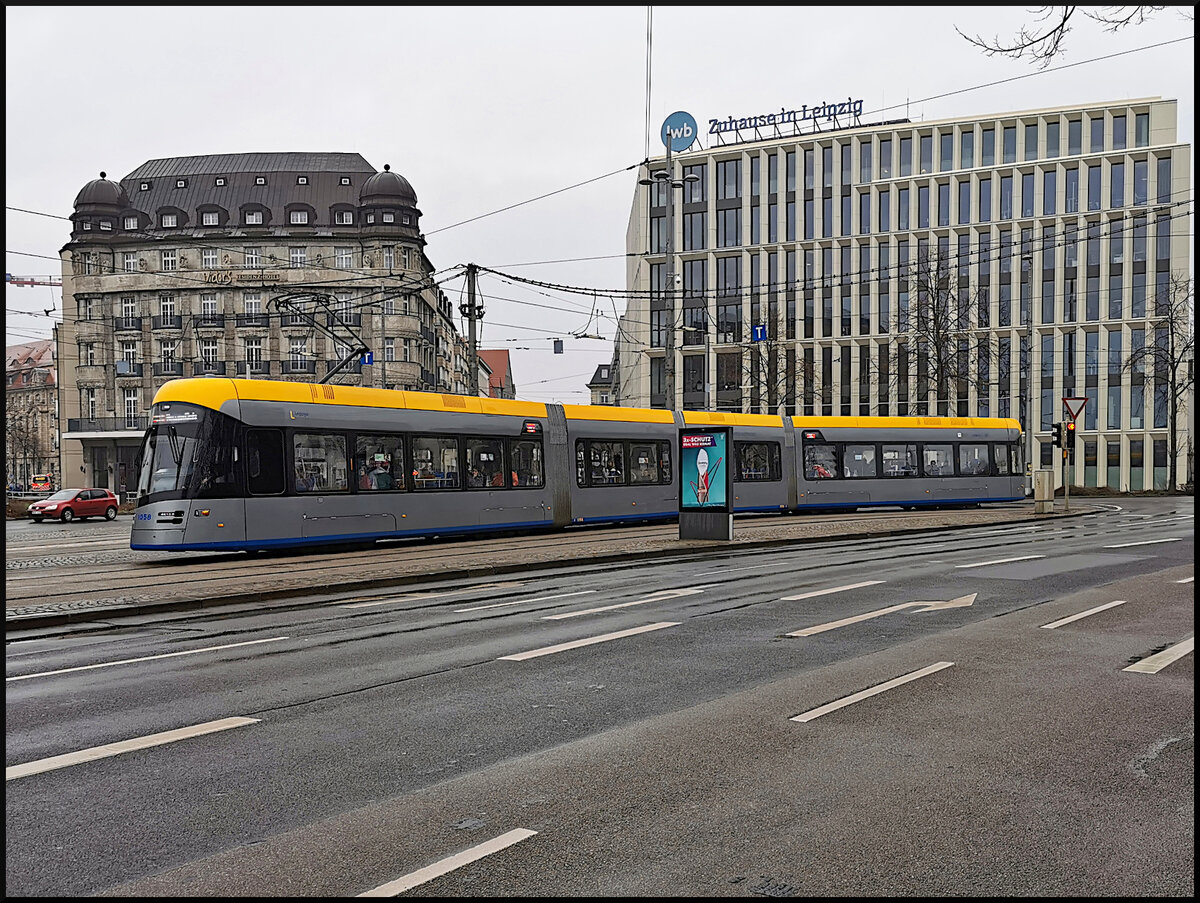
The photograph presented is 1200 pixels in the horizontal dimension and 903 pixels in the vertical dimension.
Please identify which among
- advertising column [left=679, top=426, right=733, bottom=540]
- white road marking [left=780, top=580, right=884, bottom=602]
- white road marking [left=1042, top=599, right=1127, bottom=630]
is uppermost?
advertising column [left=679, top=426, right=733, bottom=540]

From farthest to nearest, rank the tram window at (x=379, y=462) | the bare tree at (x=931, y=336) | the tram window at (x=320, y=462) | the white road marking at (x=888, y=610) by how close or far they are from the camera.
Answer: the bare tree at (x=931, y=336) < the tram window at (x=379, y=462) < the tram window at (x=320, y=462) < the white road marking at (x=888, y=610)

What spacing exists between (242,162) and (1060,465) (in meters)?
62.4

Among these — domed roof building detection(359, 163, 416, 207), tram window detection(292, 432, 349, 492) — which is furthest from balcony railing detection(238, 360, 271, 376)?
tram window detection(292, 432, 349, 492)

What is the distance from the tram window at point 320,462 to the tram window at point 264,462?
1.20ft

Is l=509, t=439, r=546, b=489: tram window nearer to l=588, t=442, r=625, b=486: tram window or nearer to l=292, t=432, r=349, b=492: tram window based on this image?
l=588, t=442, r=625, b=486: tram window

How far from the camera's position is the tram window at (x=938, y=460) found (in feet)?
130

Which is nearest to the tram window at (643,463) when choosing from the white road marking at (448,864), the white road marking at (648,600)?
the white road marking at (648,600)

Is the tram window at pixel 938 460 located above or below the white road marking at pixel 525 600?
above

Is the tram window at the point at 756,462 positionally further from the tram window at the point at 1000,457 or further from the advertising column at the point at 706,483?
the tram window at the point at 1000,457

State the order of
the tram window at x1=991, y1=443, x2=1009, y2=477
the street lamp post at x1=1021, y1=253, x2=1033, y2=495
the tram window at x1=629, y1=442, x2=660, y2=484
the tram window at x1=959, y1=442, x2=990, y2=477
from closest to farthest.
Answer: the tram window at x1=629, y1=442, x2=660, y2=484
the tram window at x1=959, y1=442, x2=990, y2=477
the tram window at x1=991, y1=443, x2=1009, y2=477
the street lamp post at x1=1021, y1=253, x2=1033, y2=495

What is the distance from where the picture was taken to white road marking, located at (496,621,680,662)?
9531mm

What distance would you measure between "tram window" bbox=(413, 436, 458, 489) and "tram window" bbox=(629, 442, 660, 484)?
6.58 metres

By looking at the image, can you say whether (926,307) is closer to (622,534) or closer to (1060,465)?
(1060,465)

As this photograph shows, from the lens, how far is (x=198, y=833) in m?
4.98
